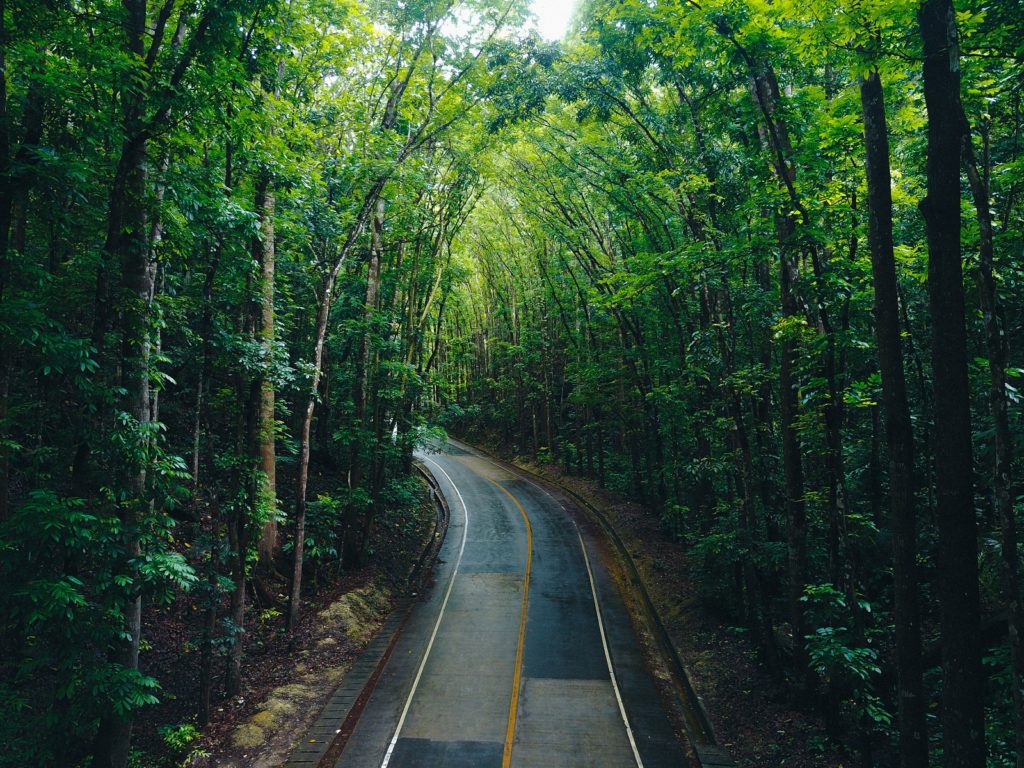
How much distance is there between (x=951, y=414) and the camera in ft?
16.6

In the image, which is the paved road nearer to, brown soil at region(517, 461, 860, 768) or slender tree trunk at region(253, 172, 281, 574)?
brown soil at region(517, 461, 860, 768)

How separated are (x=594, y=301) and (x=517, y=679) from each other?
858 centimetres

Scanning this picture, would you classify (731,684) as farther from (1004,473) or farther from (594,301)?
(594,301)

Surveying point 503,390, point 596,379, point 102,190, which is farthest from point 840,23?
point 503,390

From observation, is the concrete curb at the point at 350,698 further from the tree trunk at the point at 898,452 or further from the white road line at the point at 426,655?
the tree trunk at the point at 898,452

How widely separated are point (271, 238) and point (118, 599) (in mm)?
8106

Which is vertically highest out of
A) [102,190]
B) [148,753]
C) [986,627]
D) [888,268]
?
[102,190]

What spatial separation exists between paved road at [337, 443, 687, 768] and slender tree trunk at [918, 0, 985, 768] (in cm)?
571

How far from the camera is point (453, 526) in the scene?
24188 mm

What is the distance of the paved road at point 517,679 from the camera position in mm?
9383

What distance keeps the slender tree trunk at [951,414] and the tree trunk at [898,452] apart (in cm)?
78

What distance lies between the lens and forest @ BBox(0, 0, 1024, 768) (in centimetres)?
581

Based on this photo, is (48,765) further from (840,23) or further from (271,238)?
(840,23)

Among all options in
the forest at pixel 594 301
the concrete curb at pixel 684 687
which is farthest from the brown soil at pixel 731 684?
the forest at pixel 594 301
